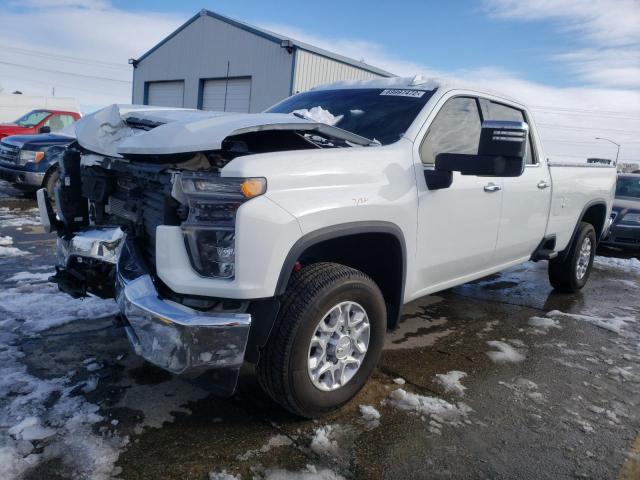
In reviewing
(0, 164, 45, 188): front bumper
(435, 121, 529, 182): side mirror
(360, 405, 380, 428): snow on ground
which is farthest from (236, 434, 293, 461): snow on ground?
(0, 164, 45, 188): front bumper

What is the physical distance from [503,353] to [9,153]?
9048 millimetres

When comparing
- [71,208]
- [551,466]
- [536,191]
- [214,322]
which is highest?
[536,191]

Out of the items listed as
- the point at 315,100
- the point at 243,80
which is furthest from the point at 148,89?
the point at 315,100

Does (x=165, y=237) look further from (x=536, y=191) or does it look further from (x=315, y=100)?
(x=536, y=191)

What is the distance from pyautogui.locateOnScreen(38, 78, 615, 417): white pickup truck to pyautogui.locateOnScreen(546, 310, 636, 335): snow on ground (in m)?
1.68

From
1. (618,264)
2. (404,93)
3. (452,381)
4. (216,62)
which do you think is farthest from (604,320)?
(216,62)

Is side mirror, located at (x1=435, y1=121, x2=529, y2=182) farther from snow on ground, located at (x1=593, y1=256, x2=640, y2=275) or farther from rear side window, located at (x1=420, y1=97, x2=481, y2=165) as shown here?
snow on ground, located at (x1=593, y1=256, x2=640, y2=275)

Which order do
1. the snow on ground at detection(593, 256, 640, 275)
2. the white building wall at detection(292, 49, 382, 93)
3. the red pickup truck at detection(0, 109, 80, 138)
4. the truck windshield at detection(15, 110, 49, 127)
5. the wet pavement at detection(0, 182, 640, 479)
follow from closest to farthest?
the wet pavement at detection(0, 182, 640, 479) → the snow on ground at detection(593, 256, 640, 275) → the red pickup truck at detection(0, 109, 80, 138) → the truck windshield at detection(15, 110, 49, 127) → the white building wall at detection(292, 49, 382, 93)

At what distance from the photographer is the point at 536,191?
4523 millimetres

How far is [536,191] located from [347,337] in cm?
258

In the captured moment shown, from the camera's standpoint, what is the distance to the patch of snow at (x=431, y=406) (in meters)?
2.97

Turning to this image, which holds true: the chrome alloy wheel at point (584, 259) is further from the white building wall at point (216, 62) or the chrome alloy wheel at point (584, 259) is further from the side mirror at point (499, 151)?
the white building wall at point (216, 62)

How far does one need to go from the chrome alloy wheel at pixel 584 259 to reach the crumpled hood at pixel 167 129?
4.00 metres

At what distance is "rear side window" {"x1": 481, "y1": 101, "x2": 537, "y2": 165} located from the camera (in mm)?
4164
